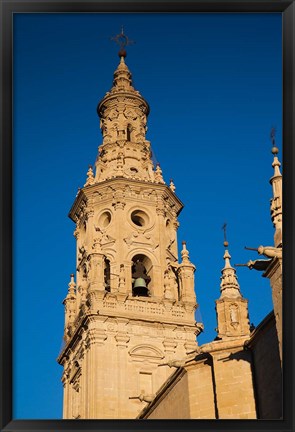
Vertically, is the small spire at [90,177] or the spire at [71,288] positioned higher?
the small spire at [90,177]

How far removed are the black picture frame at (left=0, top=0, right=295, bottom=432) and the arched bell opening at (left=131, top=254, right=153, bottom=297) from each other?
23.7 meters

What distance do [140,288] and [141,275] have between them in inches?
55.1

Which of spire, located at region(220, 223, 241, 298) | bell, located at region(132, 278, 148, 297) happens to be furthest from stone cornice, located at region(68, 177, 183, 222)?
spire, located at region(220, 223, 241, 298)

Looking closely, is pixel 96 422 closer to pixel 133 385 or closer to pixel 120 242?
pixel 133 385

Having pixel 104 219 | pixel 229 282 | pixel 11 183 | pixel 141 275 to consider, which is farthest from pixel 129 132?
pixel 11 183

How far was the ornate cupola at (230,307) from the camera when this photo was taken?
1057 inches

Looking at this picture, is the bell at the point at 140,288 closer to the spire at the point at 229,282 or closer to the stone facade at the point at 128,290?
the stone facade at the point at 128,290

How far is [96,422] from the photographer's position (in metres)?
14.6

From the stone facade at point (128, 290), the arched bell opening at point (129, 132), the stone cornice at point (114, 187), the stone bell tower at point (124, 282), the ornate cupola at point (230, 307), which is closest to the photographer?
the ornate cupola at point (230, 307)

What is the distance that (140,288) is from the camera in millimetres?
38844

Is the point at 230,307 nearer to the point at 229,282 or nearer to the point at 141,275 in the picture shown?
the point at 229,282

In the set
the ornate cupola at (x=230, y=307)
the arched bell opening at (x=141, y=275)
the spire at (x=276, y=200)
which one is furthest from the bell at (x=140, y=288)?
the spire at (x=276, y=200)

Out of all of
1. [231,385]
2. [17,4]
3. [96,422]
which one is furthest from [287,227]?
[231,385]

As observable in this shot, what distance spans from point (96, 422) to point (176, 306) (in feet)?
77.5
